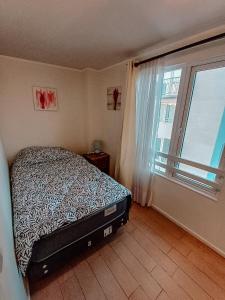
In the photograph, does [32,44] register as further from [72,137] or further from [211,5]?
[211,5]

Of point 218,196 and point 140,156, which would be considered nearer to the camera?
point 218,196

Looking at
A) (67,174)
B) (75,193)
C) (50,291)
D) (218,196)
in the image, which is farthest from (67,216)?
(218,196)

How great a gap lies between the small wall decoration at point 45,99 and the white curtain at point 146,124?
160cm

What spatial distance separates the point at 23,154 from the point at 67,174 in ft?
3.07

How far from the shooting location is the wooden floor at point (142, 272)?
4.11ft

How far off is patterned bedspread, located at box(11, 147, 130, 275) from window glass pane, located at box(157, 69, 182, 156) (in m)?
0.94

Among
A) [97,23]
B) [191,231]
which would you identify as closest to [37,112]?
[97,23]

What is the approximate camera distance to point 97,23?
142cm

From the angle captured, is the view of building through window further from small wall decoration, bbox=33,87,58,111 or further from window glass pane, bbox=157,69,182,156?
small wall decoration, bbox=33,87,58,111

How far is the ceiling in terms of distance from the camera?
46.2 inches

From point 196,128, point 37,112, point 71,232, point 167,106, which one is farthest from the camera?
point 37,112

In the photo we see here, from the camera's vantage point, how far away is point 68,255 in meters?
1.34

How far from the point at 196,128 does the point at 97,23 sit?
1544mm

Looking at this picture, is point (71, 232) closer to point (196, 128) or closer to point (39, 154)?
point (39, 154)
